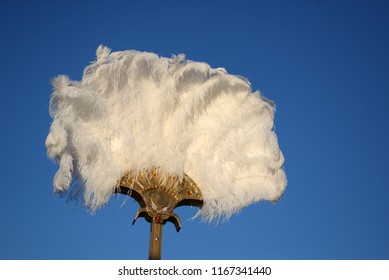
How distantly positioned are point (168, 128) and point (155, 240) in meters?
1.22

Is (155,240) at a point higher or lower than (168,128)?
lower

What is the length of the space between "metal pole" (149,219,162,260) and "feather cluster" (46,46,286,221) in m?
0.53

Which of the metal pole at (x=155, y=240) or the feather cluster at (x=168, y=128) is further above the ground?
the feather cluster at (x=168, y=128)

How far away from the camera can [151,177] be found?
7953 mm

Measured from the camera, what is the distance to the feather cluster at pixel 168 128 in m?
7.79

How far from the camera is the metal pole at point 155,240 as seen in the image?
770 centimetres

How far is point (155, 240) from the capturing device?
25.4ft

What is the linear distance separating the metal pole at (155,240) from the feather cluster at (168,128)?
527 mm

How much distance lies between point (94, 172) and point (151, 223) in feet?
2.48

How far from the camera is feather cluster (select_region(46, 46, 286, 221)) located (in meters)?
7.79

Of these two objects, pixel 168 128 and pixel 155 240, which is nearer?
pixel 155 240

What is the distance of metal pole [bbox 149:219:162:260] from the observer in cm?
770

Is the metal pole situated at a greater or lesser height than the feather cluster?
lesser
